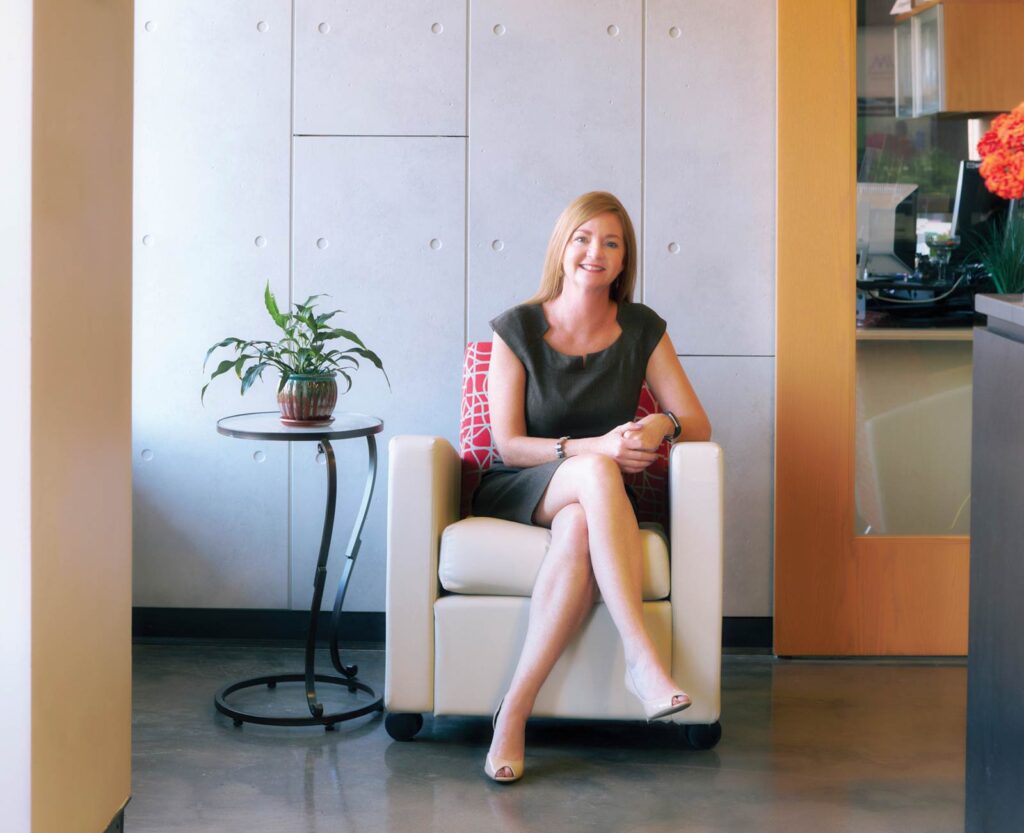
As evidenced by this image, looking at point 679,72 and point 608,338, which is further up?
point 679,72

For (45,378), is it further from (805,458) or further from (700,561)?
(805,458)

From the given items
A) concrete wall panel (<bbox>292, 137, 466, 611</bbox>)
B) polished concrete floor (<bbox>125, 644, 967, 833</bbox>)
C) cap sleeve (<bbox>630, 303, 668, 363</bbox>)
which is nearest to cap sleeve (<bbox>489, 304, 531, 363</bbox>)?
cap sleeve (<bbox>630, 303, 668, 363</bbox>)

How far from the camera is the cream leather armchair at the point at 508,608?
9.52ft

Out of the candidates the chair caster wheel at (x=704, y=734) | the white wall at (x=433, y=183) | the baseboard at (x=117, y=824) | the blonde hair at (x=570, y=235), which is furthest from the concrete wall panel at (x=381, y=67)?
the baseboard at (x=117, y=824)

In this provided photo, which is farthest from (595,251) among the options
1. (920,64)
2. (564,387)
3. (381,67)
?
(920,64)

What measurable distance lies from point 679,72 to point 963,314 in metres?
1.15

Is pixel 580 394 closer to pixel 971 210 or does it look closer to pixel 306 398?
pixel 306 398

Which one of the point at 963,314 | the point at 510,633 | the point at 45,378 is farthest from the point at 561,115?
the point at 45,378

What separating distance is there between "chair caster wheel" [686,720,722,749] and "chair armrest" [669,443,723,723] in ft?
0.12

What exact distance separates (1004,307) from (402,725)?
1.73 meters

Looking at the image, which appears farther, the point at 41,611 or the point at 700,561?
the point at 700,561

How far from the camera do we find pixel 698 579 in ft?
9.53

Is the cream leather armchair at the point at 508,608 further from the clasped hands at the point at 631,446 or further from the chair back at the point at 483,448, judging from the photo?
the chair back at the point at 483,448

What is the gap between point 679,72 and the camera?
12.4 feet
